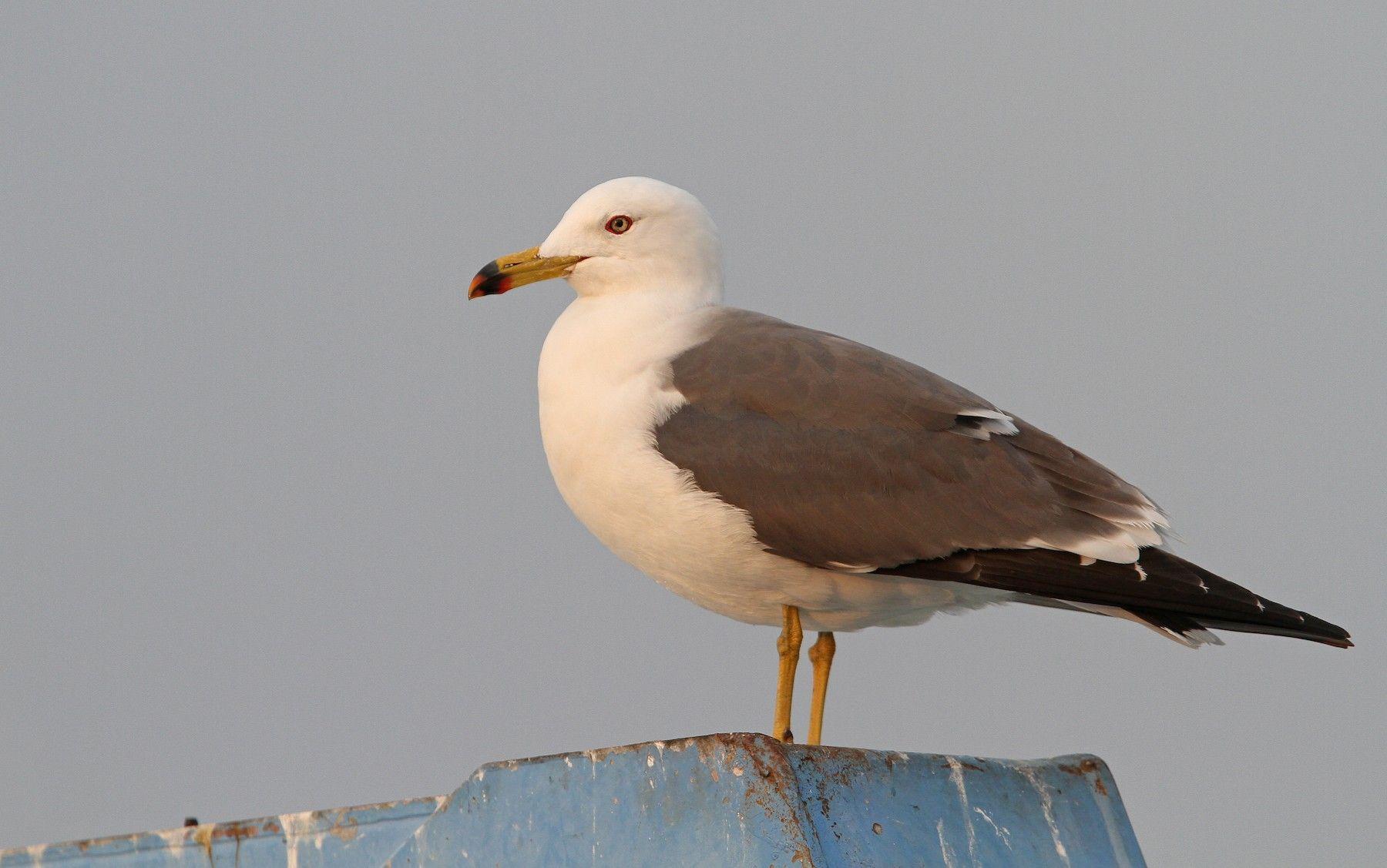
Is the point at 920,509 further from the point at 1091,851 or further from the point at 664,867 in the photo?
the point at 664,867

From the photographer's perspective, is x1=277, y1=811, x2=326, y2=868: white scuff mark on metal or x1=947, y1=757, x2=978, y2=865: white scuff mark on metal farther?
x1=277, y1=811, x2=326, y2=868: white scuff mark on metal

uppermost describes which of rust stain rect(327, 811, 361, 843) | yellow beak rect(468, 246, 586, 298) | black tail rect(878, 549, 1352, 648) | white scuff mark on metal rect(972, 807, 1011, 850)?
yellow beak rect(468, 246, 586, 298)

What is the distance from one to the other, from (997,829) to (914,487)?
1253mm

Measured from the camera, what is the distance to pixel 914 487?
442cm

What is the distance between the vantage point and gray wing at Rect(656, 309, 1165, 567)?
14.2 feet

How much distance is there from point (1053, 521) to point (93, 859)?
2.79 m

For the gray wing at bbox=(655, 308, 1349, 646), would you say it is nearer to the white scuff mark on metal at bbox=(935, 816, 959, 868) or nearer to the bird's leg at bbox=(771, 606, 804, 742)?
the bird's leg at bbox=(771, 606, 804, 742)

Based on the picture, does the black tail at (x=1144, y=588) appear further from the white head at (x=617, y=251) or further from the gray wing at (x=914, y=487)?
the white head at (x=617, y=251)

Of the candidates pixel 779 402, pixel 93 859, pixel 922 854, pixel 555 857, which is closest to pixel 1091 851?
pixel 922 854

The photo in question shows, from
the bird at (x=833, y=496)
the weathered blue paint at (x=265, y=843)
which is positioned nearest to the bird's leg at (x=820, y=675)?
the bird at (x=833, y=496)

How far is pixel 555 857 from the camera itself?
3150 millimetres

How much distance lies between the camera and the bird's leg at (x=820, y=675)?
15.9 ft

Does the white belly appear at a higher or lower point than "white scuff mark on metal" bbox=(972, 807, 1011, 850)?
higher

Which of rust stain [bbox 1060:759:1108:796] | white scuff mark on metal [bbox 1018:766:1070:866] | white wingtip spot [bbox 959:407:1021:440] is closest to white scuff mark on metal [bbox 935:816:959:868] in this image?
white scuff mark on metal [bbox 1018:766:1070:866]
